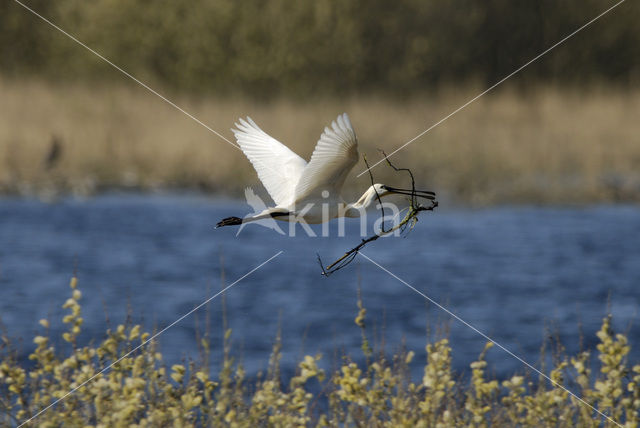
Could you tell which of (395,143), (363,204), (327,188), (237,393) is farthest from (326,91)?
(363,204)

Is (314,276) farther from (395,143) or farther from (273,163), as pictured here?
(273,163)

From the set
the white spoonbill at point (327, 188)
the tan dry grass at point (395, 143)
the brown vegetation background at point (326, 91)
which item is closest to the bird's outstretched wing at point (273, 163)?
the white spoonbill at point (327, 188)

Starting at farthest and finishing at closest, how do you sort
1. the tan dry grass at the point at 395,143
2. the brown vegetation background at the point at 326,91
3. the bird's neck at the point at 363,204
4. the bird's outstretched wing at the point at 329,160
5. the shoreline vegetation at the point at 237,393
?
1. the brown vegetation background at the point at 326,91
2. the tan dry grass at the point at 395,143
3. the shoreline vegetation at the point at 237,393
4. the bird's outstretched wing at the point at 329,160
5. the bird's neck at the point at 363,204

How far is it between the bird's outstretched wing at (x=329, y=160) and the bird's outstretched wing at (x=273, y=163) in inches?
14.0

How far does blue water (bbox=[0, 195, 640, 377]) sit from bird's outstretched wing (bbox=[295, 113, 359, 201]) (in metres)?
7.20

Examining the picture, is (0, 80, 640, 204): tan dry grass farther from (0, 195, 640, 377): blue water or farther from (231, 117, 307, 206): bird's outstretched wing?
(231, 117, 307, 206): bird's outstretched wing

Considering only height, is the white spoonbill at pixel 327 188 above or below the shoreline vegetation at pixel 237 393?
above

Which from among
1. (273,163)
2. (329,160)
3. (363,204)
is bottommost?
(363,204)

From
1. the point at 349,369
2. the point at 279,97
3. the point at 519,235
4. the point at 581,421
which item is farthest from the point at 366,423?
the point at 279,97

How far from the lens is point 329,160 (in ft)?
17.0

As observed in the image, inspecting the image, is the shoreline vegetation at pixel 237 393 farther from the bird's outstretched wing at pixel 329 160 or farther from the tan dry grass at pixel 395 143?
the tan dry grass at pixel 395 143

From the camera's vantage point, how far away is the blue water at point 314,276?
14.9 metres

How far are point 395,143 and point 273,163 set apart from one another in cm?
1397

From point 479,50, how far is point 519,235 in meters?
7.39
